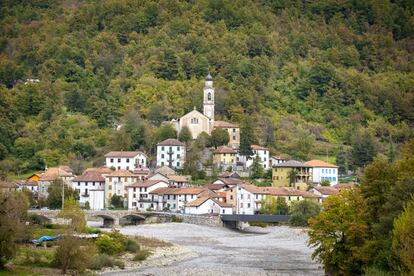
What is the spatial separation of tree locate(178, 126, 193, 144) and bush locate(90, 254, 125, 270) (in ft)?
206

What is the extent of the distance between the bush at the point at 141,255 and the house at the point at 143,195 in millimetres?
38291

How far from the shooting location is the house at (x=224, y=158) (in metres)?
119

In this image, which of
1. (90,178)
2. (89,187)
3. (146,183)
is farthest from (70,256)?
(90,178)

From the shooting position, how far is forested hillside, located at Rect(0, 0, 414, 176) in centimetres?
13088

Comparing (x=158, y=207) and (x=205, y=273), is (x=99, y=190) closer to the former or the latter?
(x=158, y=207)

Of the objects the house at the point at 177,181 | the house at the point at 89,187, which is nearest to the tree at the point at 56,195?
the house at the point at 89,187

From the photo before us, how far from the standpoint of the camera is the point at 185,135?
125 m

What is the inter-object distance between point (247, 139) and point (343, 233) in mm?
65664

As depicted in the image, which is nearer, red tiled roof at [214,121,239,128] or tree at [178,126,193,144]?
tree at [178,126,193,144]

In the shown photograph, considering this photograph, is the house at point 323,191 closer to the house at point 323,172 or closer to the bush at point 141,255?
the house at point 323,172

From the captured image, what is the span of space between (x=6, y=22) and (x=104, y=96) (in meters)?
57.2

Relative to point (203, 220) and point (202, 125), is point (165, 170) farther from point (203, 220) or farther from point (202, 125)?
point (203, 220)

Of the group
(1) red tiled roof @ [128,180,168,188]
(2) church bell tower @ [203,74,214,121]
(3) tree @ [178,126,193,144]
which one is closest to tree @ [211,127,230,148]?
(3) tree @ [178,126,193,144]

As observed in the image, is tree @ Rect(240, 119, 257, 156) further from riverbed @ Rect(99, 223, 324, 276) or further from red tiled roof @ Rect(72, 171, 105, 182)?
riverbed @ Rect(99, 223, 324, 276)
